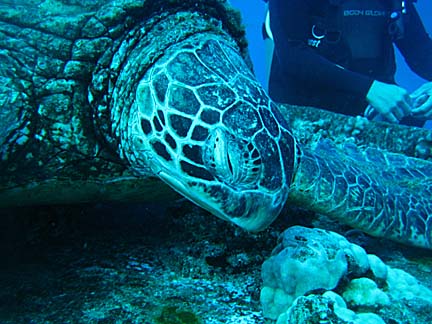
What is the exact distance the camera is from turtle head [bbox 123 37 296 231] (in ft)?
4.09

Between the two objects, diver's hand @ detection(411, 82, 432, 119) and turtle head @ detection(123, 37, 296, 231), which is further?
Result: diver's hand @ detection(411, 82, 432, 119)

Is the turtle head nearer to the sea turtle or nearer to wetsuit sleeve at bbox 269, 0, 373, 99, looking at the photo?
the sea turtle

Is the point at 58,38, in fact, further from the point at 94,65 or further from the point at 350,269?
the point at 350,269

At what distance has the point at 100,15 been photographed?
5.30ft

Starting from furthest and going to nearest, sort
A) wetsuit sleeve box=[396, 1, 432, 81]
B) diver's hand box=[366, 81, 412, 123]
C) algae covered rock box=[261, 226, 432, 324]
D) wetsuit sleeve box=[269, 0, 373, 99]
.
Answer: wetsuit sleeve box=[396, 1, 432, 81]
wetsuit sleeve box=[269, 0, 373, 99]
diver's hand box=[366, 81, 412, 123]
algae covered rock box=[261, 226, 432, 324]

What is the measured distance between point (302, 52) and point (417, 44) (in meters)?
2.16

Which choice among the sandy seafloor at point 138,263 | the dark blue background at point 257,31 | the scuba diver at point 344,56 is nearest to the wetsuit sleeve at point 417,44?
the scuba diver at point 344,56

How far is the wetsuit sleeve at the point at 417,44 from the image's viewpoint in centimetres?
452

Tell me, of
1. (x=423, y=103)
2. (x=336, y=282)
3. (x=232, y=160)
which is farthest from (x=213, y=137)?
(x=423, y=103)

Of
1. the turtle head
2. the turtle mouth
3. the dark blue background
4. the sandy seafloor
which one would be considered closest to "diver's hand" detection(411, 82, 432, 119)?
the sandy seafloor

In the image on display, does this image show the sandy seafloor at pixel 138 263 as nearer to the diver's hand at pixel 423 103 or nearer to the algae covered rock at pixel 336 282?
the algae covered rock at pixel 336 282

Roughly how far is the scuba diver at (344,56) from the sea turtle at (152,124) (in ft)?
5.82

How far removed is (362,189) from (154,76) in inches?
46.3

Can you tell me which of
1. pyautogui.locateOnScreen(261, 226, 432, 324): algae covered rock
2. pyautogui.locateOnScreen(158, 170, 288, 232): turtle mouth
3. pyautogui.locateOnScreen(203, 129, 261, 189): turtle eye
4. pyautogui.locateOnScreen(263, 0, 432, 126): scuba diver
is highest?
pyautogui.locateOnScreen(263, 0, 432, 126): scuba diver
